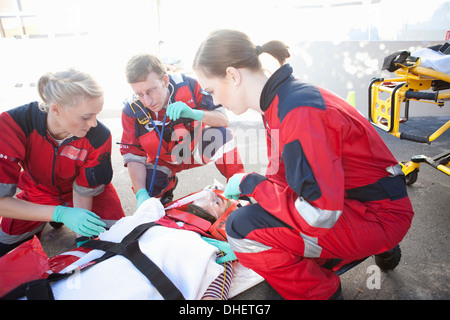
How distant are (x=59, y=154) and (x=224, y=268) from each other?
1.22m

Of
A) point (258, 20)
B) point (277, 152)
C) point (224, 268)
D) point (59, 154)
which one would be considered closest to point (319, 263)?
point (224, 268)

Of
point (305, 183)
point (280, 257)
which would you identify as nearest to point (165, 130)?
point (280, 257)

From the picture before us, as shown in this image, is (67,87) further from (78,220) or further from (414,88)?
(414,88)

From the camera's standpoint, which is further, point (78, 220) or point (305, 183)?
point (78, 220)

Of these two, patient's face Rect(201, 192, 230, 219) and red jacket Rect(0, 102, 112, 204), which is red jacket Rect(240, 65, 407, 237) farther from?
red jacket Rect(0, 102, 112, 204)

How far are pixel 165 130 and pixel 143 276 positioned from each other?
127 cm

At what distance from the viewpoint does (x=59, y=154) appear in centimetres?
187

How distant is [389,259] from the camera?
1665mm

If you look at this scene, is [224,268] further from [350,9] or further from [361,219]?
[350,9]

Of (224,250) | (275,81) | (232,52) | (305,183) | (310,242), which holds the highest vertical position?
(232,52)

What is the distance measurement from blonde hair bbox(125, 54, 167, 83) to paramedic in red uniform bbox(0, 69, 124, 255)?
39 cm

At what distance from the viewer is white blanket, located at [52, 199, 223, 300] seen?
48.8 inches

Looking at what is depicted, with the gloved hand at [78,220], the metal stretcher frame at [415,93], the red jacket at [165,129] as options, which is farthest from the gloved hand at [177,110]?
the metal stretcher frame at [415,93]

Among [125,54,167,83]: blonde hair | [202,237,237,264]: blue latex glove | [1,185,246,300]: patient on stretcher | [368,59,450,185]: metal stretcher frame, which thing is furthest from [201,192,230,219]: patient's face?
[368,59,450,185]: metal stretcher frame
